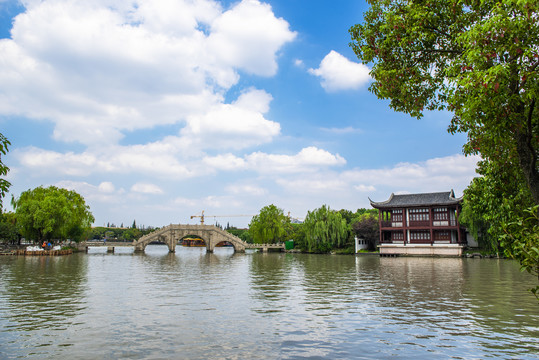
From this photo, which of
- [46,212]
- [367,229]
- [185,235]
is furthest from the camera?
[185,235]

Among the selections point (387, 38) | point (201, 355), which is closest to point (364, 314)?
point (201, 355)

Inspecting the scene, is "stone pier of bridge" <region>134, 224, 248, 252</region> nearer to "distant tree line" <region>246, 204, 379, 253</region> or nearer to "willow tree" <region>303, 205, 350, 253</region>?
"distant tree line" <region>246, 204, 379, 253</region>

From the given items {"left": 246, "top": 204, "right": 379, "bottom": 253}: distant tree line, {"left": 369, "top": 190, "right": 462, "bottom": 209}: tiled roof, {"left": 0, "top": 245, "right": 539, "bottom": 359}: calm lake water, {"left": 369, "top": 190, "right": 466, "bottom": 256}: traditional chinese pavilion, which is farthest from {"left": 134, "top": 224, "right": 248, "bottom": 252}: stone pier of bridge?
{"left": 0, "top": 245, "right": 539, "bottom": 359}: calm lake water

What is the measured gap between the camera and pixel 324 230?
189 feet

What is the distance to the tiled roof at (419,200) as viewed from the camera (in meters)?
47.5

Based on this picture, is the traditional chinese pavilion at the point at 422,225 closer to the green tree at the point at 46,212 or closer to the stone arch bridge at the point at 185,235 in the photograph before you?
the stone arch bridge at the point at 185,235

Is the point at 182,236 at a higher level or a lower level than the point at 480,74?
lower

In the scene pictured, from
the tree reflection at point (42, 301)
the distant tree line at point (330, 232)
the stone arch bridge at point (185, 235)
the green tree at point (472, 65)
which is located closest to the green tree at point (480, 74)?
the green tree at point (472, 65)

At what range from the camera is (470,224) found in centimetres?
4366

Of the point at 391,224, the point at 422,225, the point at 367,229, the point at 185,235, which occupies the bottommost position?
the point at 185,235

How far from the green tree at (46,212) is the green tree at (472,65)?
4427 cm

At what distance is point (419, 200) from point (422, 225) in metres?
3.32

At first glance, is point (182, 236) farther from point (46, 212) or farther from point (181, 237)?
point (46, 212)

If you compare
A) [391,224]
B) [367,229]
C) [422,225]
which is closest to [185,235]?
[367,229]
